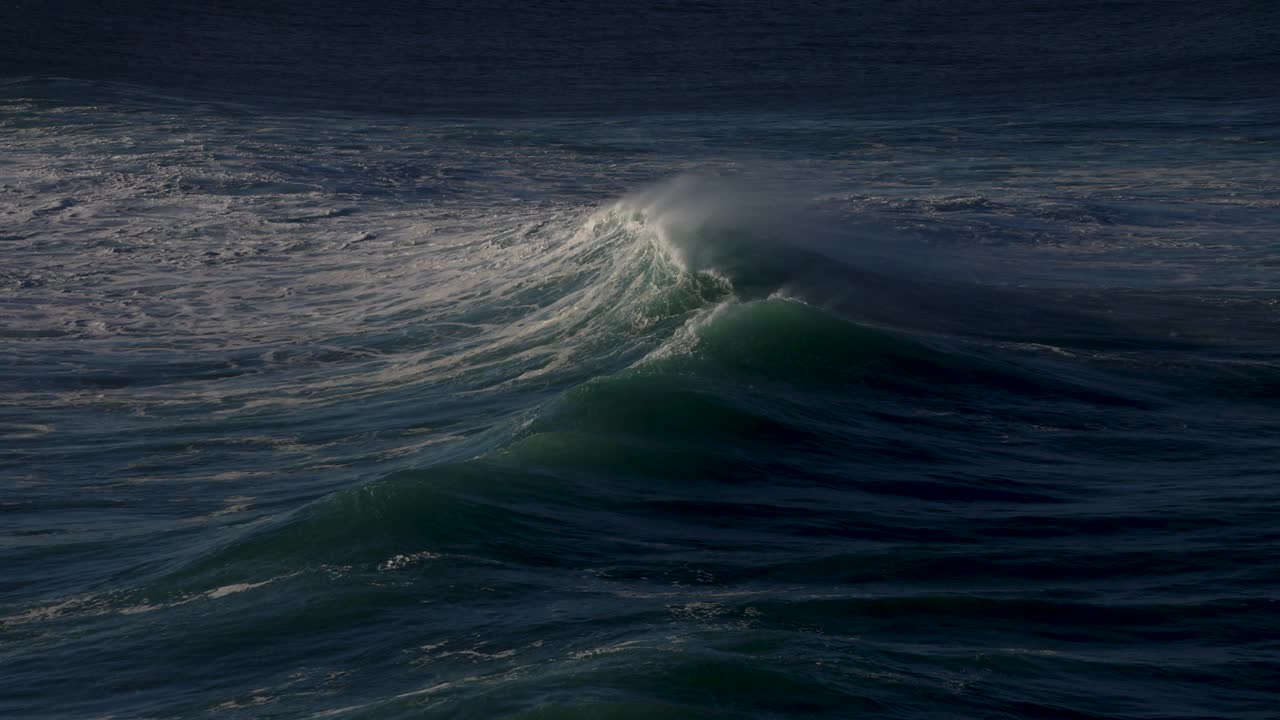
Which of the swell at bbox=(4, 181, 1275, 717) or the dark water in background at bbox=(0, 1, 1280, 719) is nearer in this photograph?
the swell at bbox=(4, 181, 1275, 717)

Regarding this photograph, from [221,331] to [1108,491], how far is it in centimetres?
830

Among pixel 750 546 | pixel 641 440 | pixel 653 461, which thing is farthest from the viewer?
pixel 641 440

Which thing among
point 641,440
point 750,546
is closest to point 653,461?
point 641,440

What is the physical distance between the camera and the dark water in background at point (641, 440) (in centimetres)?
553

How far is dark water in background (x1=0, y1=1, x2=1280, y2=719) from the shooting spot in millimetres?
5531

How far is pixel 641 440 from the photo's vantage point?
26.8ft

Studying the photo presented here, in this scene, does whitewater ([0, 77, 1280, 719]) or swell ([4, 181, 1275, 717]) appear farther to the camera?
whitewater ([0, 77, 1280, 719])

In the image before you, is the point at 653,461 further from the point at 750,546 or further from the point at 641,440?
the point at 750,546

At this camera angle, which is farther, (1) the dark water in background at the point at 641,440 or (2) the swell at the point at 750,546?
(1) the dark water in background at the point at 641,440

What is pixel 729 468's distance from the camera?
779 centimetres

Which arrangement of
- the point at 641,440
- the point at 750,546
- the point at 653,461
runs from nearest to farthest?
the point at 750,546 → the point at 653,461 → the point at 641,440

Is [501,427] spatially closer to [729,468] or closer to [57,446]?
[729,468]

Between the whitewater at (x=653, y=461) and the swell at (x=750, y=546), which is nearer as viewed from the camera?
the swell at (x=750, y=546)

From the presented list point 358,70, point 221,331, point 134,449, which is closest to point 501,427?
point 134,449
